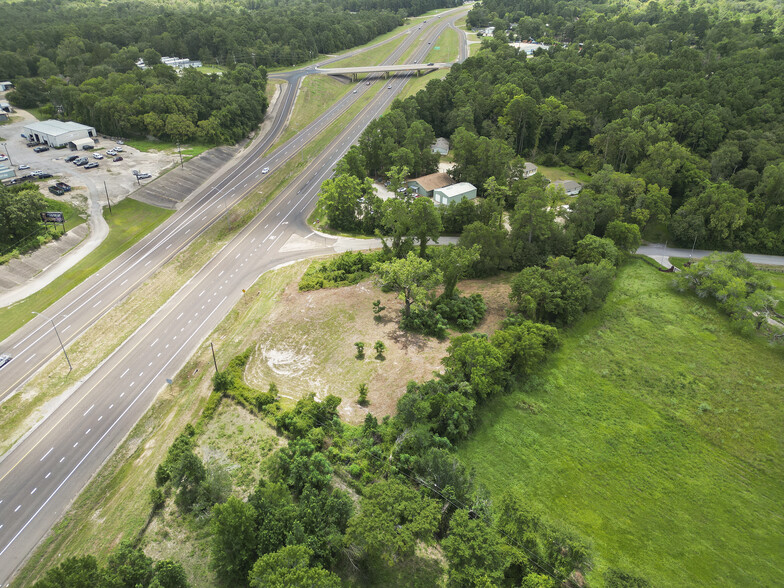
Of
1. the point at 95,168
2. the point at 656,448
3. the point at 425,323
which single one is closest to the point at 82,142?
the point at 95,168

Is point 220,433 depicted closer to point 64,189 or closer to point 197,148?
point 64,189

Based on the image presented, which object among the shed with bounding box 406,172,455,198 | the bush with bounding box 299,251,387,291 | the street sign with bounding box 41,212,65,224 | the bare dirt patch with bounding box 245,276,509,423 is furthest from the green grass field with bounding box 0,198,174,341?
the shed with bounding box 406,172,455,198

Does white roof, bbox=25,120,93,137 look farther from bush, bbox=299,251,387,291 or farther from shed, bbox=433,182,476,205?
shed, bbox=433,182,476,205

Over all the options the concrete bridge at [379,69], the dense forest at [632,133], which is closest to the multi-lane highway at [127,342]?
the dense forest at [632,133]

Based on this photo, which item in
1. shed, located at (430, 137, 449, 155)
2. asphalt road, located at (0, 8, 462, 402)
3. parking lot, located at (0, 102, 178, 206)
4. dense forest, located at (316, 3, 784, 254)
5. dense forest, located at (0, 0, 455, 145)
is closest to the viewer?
asphalt road, located at (0, 8, 462, 402)

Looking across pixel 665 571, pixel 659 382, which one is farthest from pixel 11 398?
pixel 659 382

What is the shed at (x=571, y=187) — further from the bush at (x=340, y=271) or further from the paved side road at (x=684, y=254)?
the bush at (x=340, y=271)

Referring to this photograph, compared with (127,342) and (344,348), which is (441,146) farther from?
(127,342)

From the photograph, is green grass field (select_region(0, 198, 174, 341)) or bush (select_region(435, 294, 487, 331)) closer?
green grass field (select_region(0, 198, 174, 341))
